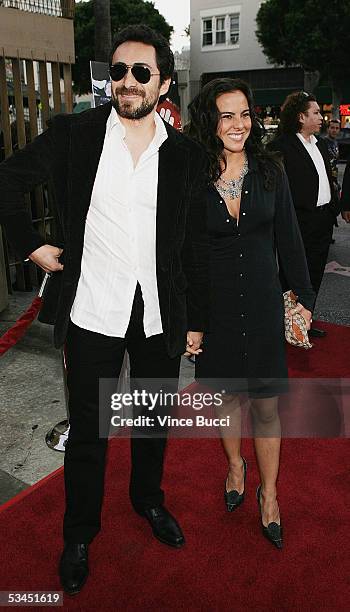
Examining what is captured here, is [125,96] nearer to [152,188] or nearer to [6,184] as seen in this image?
[152,188]

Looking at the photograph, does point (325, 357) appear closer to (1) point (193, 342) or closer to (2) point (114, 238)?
(1) point (193, 342)

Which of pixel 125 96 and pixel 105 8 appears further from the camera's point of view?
pixel 105 8

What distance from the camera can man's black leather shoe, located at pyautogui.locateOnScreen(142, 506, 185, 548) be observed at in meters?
2.62

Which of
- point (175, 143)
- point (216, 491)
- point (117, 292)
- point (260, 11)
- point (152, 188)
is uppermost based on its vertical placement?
point (260, 11)

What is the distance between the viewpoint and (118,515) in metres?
2.85

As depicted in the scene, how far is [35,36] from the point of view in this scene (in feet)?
19.6

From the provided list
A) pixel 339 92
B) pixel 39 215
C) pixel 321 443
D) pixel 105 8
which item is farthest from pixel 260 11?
pixel 321 443

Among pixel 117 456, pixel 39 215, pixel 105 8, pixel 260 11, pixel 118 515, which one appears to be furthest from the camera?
pixel 260 11

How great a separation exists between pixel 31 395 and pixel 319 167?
9.47ft

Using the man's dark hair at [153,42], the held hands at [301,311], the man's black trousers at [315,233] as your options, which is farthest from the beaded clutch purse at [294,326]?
the man's black trousers at [315,233]

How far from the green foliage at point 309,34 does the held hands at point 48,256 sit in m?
29.2

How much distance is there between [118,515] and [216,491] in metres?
0.54

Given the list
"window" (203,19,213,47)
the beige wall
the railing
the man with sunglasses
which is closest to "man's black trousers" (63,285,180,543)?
the man with sunglasses

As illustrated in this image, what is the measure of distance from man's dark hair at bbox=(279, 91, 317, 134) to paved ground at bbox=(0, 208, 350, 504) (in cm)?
201
